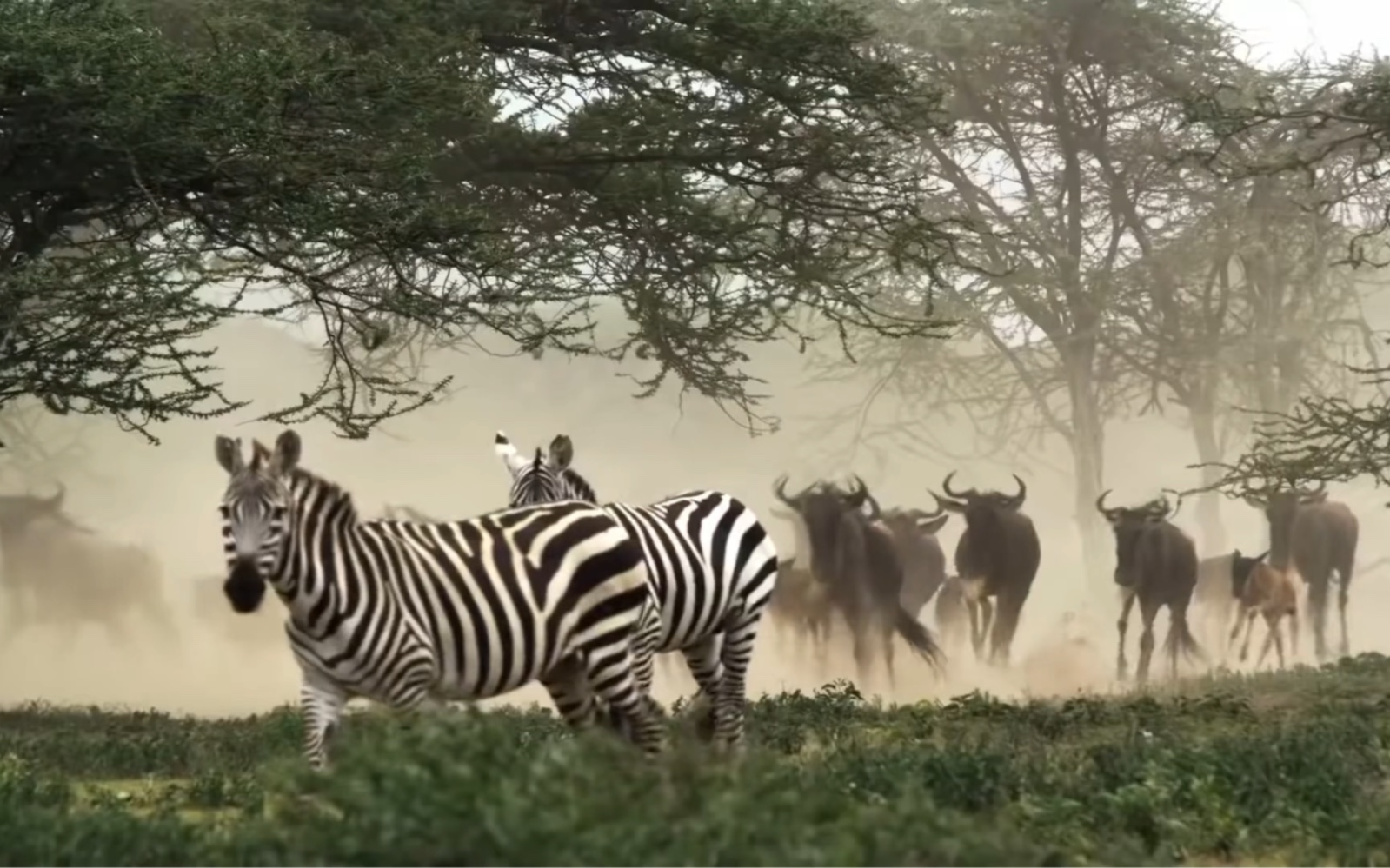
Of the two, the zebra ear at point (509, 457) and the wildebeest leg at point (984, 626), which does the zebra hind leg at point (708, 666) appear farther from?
the wildebeest leg at point (984, 626)

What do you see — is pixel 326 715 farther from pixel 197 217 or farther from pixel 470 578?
pixel 197 217

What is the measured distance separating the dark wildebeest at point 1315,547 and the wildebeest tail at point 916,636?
14.4 ft

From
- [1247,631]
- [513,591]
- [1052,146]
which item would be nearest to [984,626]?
[1247,631]

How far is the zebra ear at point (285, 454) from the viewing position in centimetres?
610

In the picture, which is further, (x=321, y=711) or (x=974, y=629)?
(x=974, y=629)

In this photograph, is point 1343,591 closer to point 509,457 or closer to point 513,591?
point 509,457

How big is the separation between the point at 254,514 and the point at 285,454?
0.83 feet

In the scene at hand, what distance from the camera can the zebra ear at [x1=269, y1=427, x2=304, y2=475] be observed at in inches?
240

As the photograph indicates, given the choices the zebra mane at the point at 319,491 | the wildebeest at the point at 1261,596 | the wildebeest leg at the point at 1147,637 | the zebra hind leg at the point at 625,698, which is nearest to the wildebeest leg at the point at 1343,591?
the wildebeest at the point at 1261,596

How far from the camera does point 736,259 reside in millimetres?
14883

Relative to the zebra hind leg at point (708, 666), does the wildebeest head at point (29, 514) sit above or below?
above

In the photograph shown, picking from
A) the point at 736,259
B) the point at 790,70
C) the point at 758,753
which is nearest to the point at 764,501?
the point at 736,259

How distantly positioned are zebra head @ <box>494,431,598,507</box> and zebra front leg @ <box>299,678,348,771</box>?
270 centimetres

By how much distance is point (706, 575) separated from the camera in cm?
842
